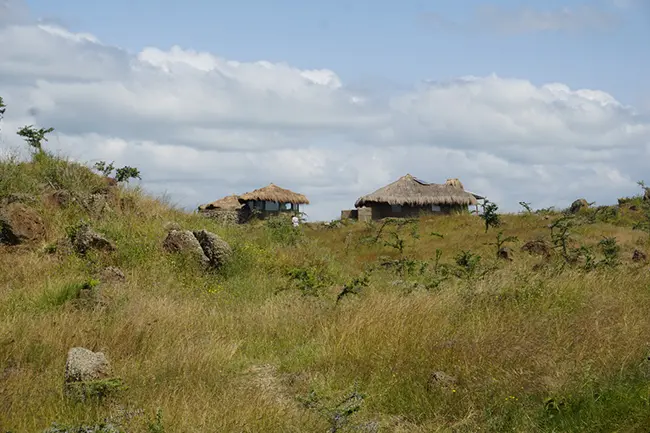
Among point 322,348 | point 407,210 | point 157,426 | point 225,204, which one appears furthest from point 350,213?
point 157,426

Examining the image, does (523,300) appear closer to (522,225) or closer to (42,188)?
(42,188)

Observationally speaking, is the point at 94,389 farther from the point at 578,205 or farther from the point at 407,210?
the point at 407,210

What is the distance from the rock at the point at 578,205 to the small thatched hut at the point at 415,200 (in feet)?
25.6

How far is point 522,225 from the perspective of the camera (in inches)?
1180

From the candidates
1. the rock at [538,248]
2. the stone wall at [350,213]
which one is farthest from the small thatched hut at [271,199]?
the rock at [538,248]

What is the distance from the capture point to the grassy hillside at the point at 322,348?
21.4 feet

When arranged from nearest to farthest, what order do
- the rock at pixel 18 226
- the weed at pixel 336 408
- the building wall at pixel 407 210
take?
the weed at pixel 336 408
the rock at pixel 18 226
the building wall at pixel 407 210

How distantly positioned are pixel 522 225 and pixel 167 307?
70.5 ft

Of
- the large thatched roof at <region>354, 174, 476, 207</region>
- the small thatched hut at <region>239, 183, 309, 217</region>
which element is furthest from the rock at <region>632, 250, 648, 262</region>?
the small thatched hut at <region>239, 183, 309, 217</region>

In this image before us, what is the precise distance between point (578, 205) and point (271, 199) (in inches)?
696

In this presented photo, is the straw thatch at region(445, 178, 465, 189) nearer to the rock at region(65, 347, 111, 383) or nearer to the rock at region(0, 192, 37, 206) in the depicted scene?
the rock at region(0, 192, 37, 206)

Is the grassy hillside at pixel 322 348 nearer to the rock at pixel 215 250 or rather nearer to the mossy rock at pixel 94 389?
the mossy rock at pixel 94 389

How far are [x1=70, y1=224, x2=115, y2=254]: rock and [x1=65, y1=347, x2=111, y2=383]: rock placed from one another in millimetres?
8054

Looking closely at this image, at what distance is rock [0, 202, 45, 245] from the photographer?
15.8 meters
